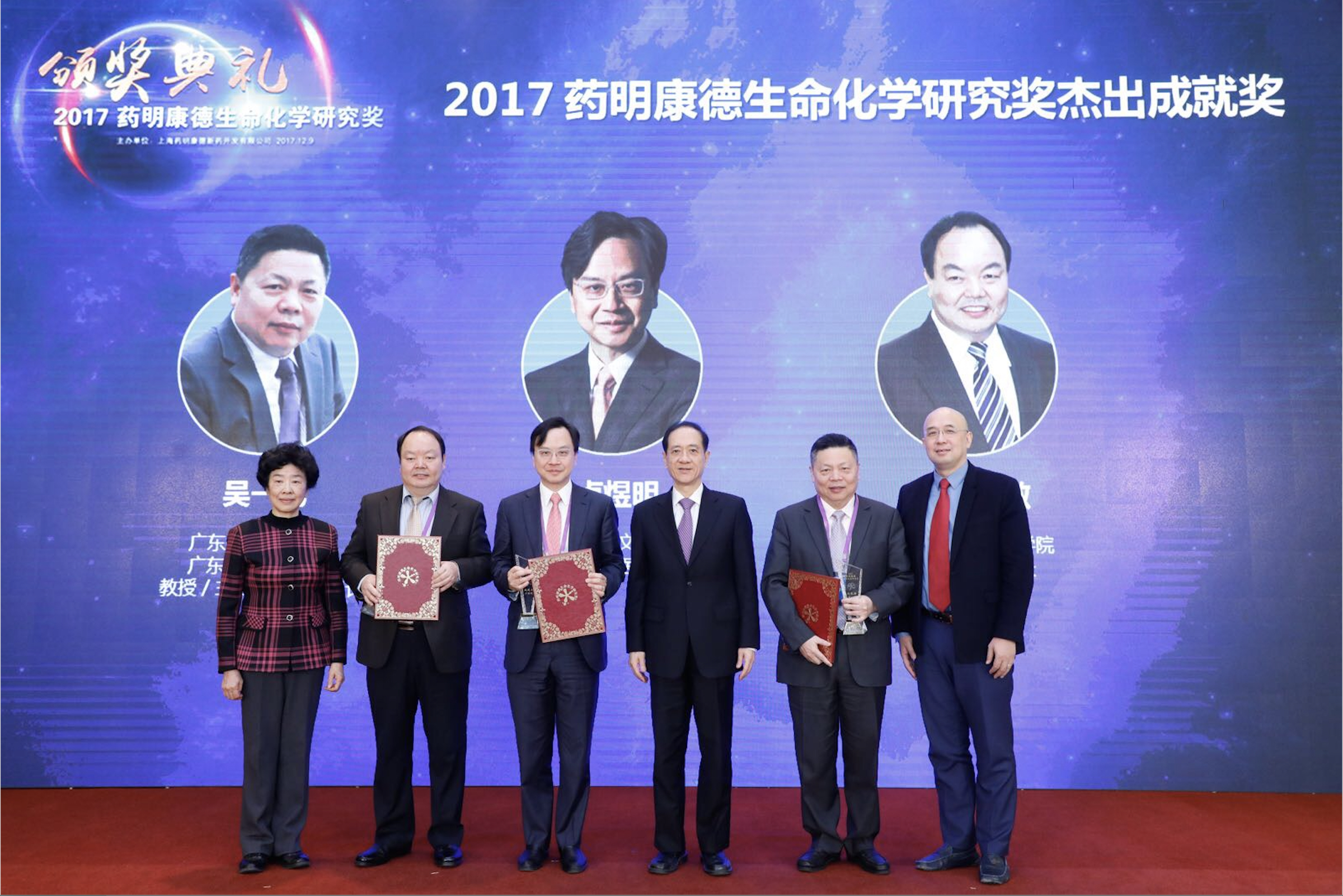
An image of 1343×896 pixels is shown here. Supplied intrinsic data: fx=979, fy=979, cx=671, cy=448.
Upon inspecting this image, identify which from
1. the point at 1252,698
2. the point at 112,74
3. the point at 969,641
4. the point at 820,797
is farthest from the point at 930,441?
the point at 112,74

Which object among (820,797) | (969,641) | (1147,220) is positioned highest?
(1147,220)

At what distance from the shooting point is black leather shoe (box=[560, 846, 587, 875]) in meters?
3.29

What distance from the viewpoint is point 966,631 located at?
10.8ft

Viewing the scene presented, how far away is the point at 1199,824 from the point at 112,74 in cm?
596

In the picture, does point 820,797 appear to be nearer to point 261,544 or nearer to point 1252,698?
point 261,544

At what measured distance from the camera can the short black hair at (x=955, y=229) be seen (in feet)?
15.5

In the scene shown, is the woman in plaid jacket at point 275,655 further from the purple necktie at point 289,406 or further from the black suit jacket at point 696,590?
the purple necktie at point 289,406

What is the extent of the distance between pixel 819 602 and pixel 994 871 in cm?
104

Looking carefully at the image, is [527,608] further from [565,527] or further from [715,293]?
[715,293]

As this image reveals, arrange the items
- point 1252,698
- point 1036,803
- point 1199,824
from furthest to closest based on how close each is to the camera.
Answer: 1. point 1252,698
2. point 1036,803
3. point 1199,824

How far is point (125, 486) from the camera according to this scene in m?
4.70

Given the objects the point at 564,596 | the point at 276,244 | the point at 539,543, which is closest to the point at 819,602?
the point at 564,596

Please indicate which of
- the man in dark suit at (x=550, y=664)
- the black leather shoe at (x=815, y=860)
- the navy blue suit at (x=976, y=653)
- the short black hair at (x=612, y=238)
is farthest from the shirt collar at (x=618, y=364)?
the black leather shoe at (x=815, y=860)

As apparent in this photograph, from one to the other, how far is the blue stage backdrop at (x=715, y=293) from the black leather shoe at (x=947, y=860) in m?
1.15
